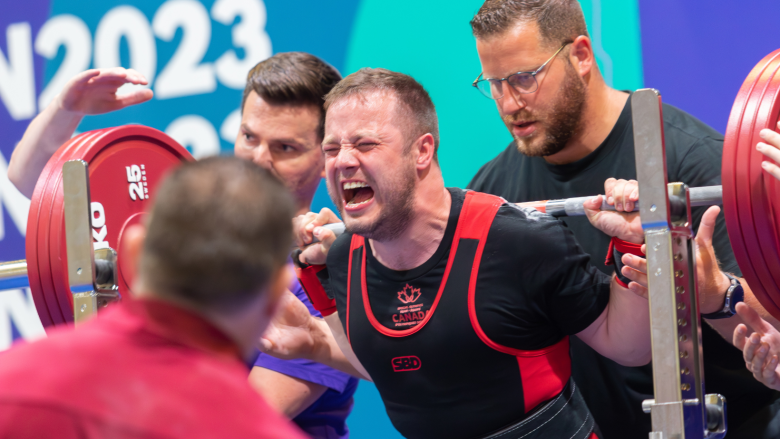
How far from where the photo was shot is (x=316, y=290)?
2.02m

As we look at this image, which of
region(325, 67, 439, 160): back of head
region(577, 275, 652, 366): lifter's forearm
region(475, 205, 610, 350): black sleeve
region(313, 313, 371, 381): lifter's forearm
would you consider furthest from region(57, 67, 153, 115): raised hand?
region(577, 275, 652, 366): lifter's forearm

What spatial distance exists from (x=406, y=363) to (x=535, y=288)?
332mm

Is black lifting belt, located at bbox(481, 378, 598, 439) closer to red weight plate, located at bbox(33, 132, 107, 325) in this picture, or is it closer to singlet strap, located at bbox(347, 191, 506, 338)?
singlet strap, located at bbox(347, 191, 506, 338)

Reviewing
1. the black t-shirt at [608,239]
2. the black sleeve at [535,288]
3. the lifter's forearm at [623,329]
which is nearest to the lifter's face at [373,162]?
the black sleeve at [535,288]

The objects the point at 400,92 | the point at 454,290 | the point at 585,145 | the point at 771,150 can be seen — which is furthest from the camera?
the point at 585,145

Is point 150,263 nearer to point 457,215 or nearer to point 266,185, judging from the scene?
point 266,185

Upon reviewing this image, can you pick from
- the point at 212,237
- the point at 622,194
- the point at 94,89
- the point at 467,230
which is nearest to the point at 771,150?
the point at 622,194

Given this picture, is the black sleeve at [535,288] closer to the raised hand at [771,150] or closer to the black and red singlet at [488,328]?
the black and red singlet at [488,328]

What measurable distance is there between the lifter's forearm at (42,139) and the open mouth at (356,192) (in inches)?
39.9

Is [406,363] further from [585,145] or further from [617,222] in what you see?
[585,145]

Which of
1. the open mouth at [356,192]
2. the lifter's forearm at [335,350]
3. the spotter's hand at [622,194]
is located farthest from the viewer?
the lifter's forearm at [335,350]

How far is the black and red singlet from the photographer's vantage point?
1588mm

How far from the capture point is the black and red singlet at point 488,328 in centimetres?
159

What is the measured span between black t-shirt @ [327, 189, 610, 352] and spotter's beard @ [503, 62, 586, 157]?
1.55 feet
